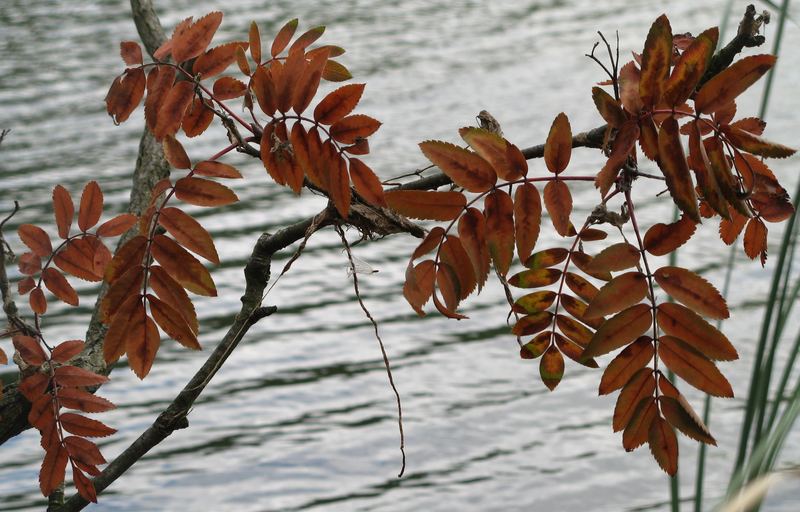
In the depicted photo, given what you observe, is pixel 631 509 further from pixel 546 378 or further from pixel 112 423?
pixel 546 378

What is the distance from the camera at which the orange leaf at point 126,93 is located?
1335 millimetres

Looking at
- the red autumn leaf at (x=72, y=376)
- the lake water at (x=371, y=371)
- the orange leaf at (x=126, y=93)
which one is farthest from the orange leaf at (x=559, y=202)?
the lake water at (x=371, y=371)

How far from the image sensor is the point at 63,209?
65.9 inches

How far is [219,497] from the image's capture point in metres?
3.97

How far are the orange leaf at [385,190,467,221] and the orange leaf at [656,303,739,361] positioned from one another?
0.24 metres

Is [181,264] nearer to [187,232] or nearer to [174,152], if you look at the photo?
[187,232]

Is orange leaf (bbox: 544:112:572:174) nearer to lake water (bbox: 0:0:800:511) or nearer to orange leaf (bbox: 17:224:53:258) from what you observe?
orange leaf (bbox: 17:224:53:258)

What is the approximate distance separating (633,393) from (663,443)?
2.5 inches

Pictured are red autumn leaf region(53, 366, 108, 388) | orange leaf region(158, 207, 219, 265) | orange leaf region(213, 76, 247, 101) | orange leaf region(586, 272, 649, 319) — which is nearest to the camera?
orange leaf region(586, 272, 649, 319)

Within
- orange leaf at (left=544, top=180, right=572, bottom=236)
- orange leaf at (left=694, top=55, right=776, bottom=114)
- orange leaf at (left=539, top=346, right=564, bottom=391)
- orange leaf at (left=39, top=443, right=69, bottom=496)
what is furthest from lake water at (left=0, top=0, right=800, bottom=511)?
orange leaf at (left=694, top=55, right=776, bottom=114)

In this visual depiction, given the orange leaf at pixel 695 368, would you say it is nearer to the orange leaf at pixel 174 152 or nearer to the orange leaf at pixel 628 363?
the orange leaf at pixel 628 363

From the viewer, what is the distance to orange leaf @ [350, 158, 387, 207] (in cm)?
119

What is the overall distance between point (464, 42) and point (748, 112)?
10.6 feet

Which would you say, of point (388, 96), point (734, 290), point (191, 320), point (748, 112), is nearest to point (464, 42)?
point (388, 96)
